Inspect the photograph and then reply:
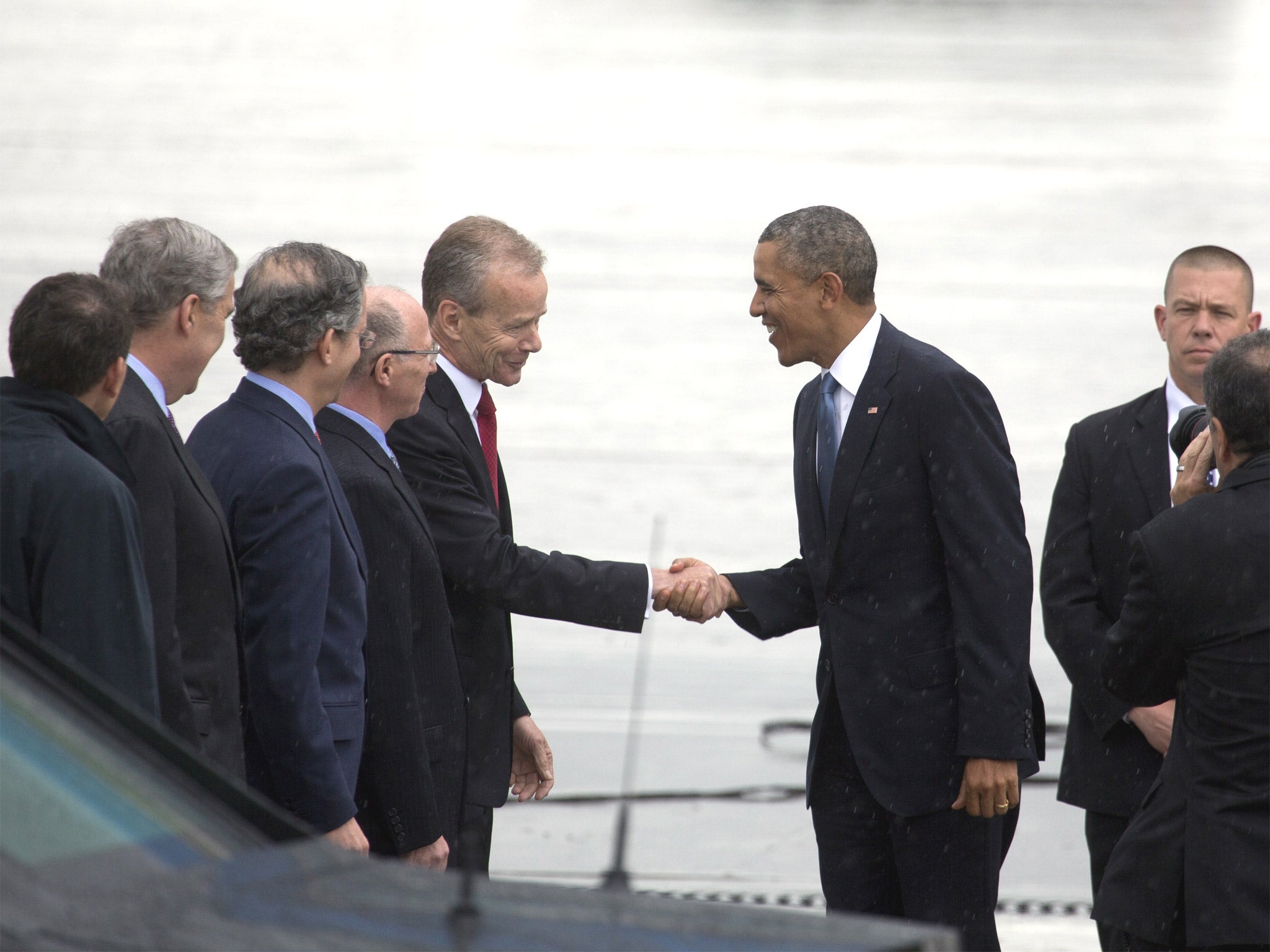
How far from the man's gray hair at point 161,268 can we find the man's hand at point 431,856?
48.4 inches

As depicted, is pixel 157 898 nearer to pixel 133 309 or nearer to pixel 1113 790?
pixel 133 309

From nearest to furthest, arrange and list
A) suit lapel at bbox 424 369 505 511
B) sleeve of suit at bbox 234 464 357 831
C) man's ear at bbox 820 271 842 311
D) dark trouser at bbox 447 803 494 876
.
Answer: sleeve of suit at bbox 234 464 357 831 < dark trouser at bbox 447 803 494 876 < man's ear at bbox 820 271 842 311 < suit lapel at bbox 424 369 505 511

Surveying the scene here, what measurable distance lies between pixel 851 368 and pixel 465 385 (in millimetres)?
975

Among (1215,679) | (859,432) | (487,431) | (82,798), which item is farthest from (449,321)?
(82,798)

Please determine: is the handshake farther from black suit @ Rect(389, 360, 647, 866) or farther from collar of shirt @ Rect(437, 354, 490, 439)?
collar of shirt @ Rect(437, 354, 490, 439)

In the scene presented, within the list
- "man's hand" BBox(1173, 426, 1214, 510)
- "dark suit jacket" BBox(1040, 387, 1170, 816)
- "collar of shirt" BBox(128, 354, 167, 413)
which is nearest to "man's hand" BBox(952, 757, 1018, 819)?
"dark suit jacket" BBox(1040, 387, 1170, 816)

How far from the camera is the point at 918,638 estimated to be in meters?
3.62

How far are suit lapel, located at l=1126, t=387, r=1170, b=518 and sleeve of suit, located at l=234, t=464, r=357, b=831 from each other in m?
2.11

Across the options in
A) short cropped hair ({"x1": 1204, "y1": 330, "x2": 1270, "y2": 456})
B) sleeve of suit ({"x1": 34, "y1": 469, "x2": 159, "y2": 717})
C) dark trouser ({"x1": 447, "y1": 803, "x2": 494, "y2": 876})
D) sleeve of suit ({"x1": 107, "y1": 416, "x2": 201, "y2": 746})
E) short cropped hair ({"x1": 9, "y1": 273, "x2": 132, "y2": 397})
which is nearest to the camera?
sleeve of suit ({"x1": 34, "y1": 469, "x2": 159, "y2": 717})

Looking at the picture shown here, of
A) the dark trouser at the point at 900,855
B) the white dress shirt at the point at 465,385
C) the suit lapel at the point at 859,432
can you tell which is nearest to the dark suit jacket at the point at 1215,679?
the dark trouser at the point at 900,855

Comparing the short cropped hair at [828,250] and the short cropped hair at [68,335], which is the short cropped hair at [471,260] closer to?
the short cropped hair at [828,250]

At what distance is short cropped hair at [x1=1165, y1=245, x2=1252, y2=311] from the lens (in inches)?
167

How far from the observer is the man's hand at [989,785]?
11.4 feet

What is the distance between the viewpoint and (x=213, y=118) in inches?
716
